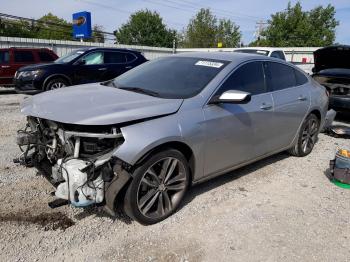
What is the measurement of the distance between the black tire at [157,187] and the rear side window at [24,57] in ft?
40.2

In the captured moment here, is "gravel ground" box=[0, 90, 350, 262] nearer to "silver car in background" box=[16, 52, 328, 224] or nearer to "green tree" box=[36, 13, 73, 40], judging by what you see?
"silver car in background" box=[16, 52, 328, 224]

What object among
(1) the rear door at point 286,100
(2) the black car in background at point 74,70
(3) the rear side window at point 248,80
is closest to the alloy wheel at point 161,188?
(3) the rear side window at point 248,80

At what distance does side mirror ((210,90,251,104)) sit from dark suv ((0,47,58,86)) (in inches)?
469

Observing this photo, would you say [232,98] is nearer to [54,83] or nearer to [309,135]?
[309,135]

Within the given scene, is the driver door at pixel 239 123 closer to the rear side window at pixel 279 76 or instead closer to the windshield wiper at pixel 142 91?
the rear side window at pixel 279 76

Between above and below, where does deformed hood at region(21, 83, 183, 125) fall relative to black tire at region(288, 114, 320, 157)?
above

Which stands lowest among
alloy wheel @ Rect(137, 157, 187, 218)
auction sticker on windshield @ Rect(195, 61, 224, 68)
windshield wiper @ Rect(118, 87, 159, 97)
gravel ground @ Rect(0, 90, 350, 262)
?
gravel ground @ Rect(0, 90, 350, 262)

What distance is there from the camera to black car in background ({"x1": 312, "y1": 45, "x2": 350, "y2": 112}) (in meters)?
7.71

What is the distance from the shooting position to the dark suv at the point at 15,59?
13.4 meters

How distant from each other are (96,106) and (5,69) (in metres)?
11.8

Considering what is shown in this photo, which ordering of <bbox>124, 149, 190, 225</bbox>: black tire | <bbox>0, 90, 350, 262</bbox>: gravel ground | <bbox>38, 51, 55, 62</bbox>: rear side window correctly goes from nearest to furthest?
<bbox>0, 90, 350, 262</bbox>: gravel ground, <bbox>124, 149, 190, 225</bbox>: black tire, <bbox>38, 51, 55, 62</bbox>: rear side window

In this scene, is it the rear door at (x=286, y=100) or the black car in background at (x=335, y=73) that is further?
the black car in background at (x=335, y=73)

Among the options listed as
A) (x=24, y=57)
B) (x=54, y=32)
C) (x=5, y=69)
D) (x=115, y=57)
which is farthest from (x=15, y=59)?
(x=54, y=32)

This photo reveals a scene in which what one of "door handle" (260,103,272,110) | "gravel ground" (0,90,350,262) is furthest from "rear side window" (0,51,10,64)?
"door handle" (260,103,272,110)
